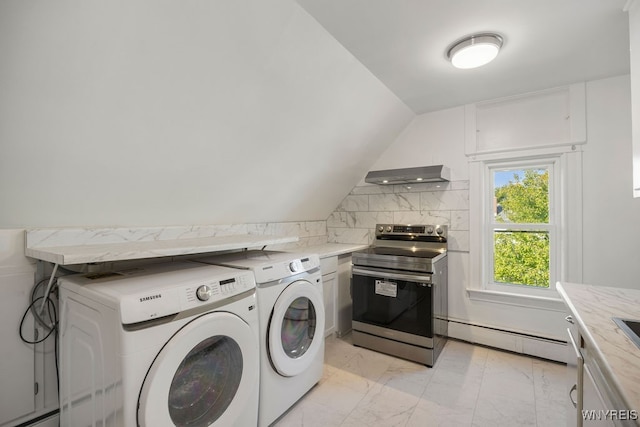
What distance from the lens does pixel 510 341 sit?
264cm

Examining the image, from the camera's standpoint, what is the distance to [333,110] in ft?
7.41

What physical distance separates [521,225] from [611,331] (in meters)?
1.99

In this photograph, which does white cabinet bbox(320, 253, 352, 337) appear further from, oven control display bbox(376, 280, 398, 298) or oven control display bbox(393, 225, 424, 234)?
oven control display bbox(393, 225, 424, 234)

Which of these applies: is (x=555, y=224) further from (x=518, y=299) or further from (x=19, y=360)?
(x=19, y=360)

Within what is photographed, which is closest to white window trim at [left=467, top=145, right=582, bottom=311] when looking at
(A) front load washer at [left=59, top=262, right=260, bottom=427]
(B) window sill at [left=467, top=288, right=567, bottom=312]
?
(B) window sill at [left=467, top=288, right=567, bottom=312]

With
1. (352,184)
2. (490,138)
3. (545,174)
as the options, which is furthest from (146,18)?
(545,174)

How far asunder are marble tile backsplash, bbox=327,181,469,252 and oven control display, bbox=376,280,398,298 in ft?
2.72

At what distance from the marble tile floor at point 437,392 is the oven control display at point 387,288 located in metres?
0.55

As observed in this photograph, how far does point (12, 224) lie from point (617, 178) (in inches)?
154

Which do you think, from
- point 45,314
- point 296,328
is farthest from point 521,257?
point 45,314

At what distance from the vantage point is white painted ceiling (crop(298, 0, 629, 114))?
5.01ft

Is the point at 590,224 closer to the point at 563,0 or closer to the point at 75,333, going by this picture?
the point at 563,0

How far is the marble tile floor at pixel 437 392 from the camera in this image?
179 centimetres

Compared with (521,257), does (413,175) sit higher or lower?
higher
